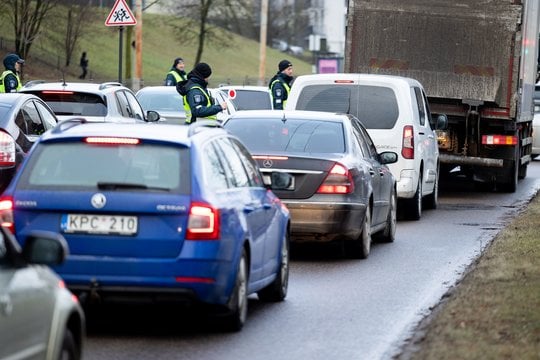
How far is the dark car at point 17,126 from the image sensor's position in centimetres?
1527

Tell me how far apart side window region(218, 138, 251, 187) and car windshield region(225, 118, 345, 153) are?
3854 mm

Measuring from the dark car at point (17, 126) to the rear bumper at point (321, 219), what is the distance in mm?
3007

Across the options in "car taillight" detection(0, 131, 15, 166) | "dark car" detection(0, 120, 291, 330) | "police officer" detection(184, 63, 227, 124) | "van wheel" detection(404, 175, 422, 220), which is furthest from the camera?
"police officer" detection(184, 63, 227, 124)

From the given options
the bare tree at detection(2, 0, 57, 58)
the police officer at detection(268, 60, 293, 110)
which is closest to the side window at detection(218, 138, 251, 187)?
the police officer at detection(268, 60, 293, 110)

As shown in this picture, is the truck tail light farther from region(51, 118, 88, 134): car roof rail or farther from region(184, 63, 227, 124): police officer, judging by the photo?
region(51, 118, 88, 134): car roof rail

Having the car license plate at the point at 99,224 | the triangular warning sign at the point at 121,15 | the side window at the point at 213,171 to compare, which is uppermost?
the triangular warning sign at the point at 121,15

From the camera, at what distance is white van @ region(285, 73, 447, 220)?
746 inches

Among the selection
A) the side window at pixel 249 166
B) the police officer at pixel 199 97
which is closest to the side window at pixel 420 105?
the police officer at pixel 199 97

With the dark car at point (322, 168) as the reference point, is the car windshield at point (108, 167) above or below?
above

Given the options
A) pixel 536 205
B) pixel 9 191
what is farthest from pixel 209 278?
pixel 536 205

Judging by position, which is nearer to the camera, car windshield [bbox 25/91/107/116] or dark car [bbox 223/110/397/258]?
dark car [bbox 223/110/397/258]

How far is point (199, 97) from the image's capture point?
20.2 metres

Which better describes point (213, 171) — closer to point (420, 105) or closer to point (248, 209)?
point (248, 209)

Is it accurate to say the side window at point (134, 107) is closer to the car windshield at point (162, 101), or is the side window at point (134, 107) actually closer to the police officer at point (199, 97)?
the police officer at point (199, 97)
